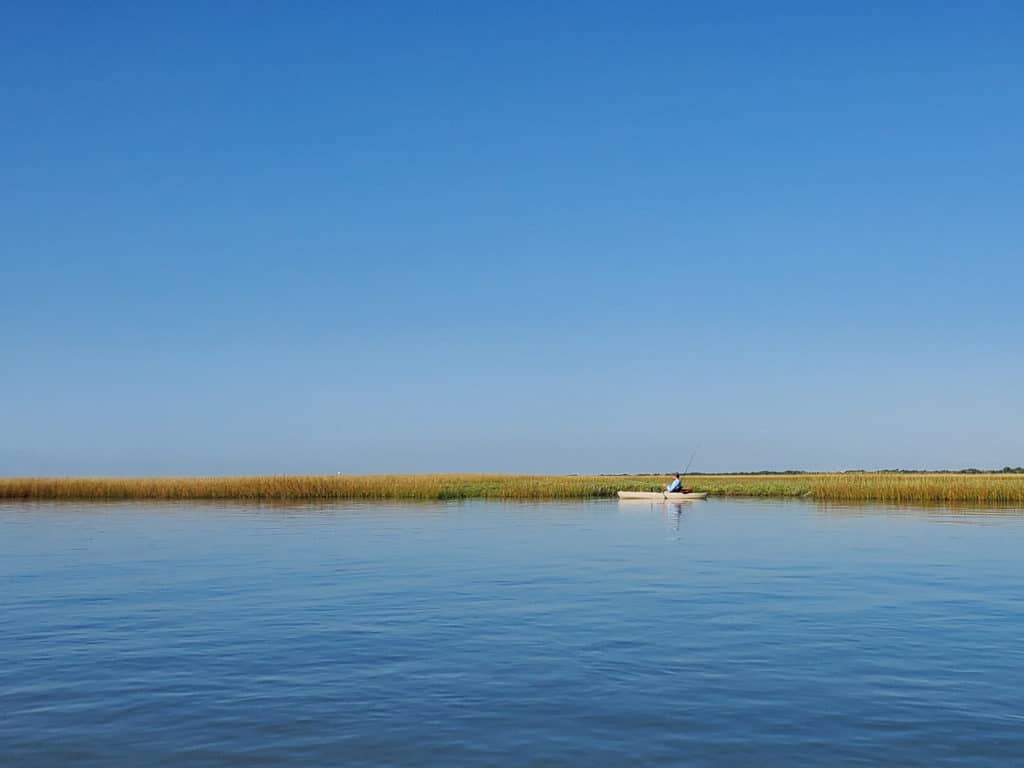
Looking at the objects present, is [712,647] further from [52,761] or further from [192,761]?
[52,761]

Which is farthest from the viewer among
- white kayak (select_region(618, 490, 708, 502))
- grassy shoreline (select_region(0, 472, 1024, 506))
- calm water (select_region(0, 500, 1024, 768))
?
grassy shoreline (select_region(0, 472, 1024, 506))

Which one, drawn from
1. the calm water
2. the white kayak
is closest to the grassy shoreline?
the white kayak

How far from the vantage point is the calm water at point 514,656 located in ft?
31.2

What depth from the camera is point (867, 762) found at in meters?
8.85

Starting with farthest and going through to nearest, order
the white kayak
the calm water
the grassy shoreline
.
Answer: the grassy shoreline < the white kayak < the calm water

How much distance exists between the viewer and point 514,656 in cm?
1349

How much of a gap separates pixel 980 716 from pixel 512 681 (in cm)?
524

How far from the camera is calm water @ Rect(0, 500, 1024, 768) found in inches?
374

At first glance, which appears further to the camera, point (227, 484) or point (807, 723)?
point (227, 484)

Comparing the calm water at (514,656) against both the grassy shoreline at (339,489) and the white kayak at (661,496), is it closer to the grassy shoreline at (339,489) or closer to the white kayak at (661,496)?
the white kayak at (661,496)

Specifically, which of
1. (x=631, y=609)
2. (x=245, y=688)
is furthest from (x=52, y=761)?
(x=631, y=609)

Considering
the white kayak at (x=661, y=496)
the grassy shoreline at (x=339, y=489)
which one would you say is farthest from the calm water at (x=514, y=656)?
the grassy shoreline at (x=339, y=489)

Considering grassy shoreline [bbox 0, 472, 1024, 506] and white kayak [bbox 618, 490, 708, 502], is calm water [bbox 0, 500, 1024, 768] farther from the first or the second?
grassy shoreline [bbox 0, 472, 1024, 506]

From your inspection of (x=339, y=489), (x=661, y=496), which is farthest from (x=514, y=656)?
(x=339, y=489)
